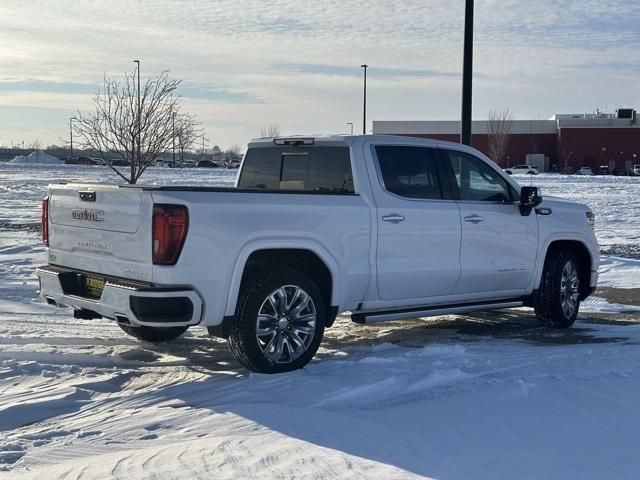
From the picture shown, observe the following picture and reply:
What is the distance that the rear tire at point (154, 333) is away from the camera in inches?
310

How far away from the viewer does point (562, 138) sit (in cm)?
8775

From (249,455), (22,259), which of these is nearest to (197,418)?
(249,455)

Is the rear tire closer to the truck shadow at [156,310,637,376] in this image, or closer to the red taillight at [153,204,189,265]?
the truck shadow at [156,310,637,376]

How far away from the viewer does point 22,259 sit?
1288cm

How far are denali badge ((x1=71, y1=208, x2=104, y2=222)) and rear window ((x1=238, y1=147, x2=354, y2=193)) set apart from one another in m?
1.82

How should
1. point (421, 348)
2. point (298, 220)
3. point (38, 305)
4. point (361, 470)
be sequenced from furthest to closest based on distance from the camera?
point (38, 305) < point (421, 348) < point (298, 220) < point (361, 470)

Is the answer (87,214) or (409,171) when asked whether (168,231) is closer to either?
(87,214)

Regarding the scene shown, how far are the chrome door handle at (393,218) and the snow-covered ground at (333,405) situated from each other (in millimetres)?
1165

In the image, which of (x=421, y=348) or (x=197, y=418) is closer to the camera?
(x=197, y=418)

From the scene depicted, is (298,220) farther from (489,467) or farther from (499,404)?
(489,467)

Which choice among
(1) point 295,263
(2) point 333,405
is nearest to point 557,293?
(1) point 295,263

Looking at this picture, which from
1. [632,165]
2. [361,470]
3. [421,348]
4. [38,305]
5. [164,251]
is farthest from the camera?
[632,165]

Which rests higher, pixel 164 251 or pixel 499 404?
pixel 164 251

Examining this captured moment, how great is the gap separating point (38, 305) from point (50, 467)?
16.7ft
